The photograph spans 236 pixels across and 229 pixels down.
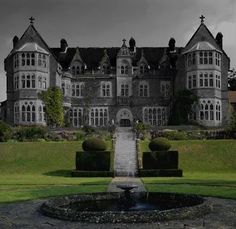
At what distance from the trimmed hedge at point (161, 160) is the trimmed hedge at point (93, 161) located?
2.86 meters

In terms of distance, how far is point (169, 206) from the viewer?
18.8m

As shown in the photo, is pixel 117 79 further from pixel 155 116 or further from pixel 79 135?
pixel 79 135

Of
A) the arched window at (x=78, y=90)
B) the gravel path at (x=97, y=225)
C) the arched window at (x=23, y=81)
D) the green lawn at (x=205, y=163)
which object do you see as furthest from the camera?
the arched window at (x=78, y=90)

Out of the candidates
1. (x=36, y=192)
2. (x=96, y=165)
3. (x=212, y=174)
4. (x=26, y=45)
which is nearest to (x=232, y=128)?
(x=212, y=174)

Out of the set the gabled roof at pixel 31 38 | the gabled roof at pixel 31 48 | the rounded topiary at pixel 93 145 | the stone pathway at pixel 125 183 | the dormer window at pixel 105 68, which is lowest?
the stone pathway at pixel 125 183

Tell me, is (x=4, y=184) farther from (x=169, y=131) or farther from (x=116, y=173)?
(x=169, y=131)

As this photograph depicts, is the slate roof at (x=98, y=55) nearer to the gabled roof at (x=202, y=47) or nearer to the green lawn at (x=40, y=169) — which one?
the gabled roof at (x=202, y=47)

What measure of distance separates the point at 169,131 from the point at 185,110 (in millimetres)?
8738

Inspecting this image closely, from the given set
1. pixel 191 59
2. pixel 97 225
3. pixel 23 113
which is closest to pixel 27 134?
pixel 23 113

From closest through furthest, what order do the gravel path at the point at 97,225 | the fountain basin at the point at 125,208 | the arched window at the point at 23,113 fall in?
1. the gravel path at the point at 97,225
2. the fountain basin at the point at 125,208
3. the arched window at the point at 23,113

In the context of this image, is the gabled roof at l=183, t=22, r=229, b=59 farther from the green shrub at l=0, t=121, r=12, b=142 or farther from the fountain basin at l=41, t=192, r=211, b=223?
the fountain basin at l=41, t=192, r=211, b=223

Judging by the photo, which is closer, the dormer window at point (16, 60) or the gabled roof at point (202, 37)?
the dormer window at point (16, 60)

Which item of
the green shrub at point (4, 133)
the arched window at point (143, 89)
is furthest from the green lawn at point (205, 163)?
the arched window at point (143, 89)

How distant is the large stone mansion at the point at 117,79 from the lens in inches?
2328
